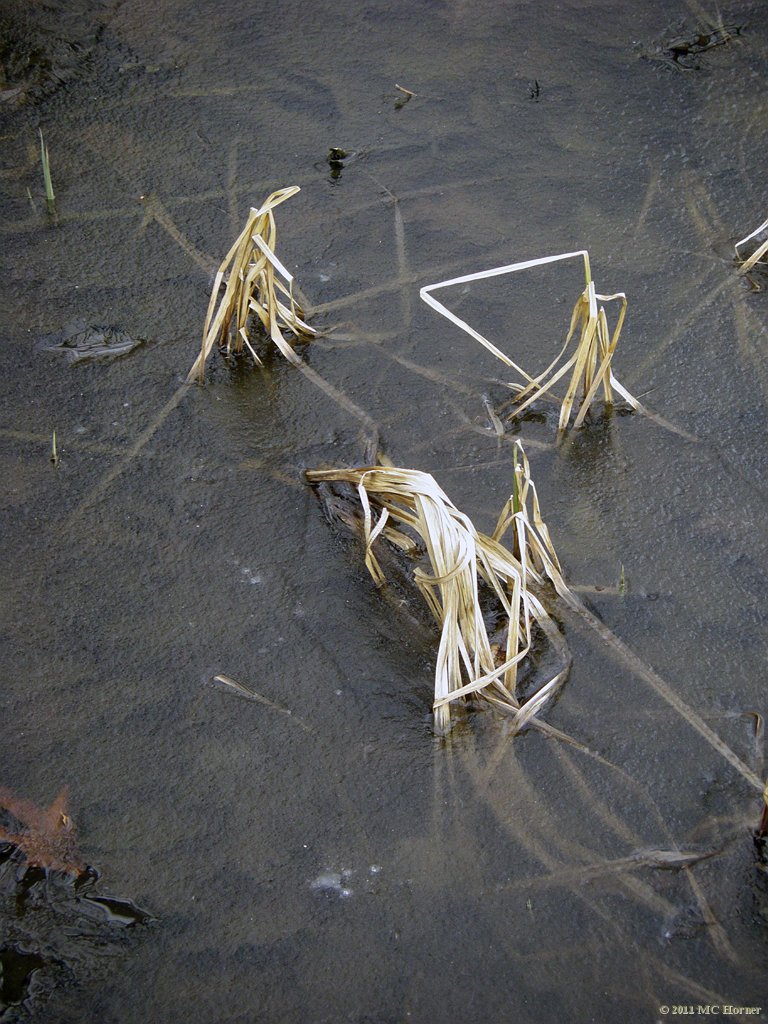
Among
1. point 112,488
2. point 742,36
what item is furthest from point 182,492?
point 742,36

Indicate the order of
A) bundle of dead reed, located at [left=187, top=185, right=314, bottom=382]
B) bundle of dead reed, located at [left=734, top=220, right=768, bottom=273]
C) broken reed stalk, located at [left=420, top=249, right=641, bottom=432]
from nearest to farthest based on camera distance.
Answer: broken reed stalk, located at [left=420, top=249, right=641, bottom=432], bundle of dead reed, located at [left=187, top=185, right=314, bottom=382], bundle of dead reed, located at [left=734, top=220, right=768, bottom=273]

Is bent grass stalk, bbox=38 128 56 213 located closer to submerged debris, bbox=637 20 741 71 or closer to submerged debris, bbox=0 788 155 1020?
submerged debris, bbox=0 788 155 1020

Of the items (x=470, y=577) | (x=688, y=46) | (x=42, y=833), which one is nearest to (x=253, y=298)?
(x=470, y=577)

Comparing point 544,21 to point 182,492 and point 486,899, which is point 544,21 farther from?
point 486,899

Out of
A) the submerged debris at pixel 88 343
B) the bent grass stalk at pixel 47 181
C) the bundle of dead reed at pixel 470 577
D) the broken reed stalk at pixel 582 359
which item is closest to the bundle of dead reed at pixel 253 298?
the submerged debris at pixel 88 343

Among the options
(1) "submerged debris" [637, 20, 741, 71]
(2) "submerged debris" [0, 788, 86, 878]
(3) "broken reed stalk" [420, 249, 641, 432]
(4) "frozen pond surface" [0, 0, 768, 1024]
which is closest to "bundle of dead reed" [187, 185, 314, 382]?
(4) "frozen pond surface" [0, 0, 768, 1024]

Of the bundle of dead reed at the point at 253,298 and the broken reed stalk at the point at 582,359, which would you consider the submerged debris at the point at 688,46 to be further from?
the bundle of dead reed at the point at 253,298

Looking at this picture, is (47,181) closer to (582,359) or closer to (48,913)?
(582,359)
